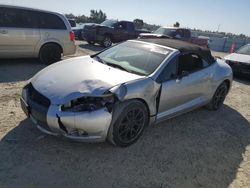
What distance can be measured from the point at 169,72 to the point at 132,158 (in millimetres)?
1517

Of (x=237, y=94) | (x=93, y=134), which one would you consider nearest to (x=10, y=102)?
(x=93, y=134)

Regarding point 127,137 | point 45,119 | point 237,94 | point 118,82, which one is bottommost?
point 237,94

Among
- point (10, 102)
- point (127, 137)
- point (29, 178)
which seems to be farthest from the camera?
point (10, 102)

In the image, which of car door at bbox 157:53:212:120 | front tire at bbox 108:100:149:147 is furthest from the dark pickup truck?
front tire at bbox 108:100:149:147

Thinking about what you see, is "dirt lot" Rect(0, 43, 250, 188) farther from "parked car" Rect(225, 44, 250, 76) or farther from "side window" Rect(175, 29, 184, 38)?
"side window" Rect(175, 29, 184, 38)

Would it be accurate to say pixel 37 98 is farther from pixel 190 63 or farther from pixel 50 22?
pixel 50 22

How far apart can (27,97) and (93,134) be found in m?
1.11

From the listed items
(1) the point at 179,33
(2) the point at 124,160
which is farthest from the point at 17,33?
(1) the point at 179,33

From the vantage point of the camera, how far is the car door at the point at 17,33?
291 inches

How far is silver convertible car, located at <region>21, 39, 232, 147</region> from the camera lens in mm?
3355

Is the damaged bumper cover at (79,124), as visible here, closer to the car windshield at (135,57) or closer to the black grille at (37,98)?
the black grille at (37,98)

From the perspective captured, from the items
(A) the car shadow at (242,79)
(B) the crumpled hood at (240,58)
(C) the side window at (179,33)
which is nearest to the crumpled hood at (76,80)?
(A) the car shadow at (242,79)

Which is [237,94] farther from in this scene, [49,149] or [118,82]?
[49,149]

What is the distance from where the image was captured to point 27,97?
12.2 ft
